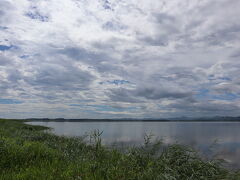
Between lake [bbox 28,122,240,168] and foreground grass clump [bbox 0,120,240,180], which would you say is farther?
lake [bbox 28,122,240,168]

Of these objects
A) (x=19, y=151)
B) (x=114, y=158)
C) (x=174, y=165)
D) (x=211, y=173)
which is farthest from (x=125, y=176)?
(x=19, y=151)

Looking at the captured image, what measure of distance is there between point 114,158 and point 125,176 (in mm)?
2975

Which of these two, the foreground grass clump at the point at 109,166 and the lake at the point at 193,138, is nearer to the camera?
the foreground grass clump at the point at 109,166

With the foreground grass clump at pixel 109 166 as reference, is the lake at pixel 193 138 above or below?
below

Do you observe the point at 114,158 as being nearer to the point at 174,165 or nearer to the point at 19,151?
the point at 174,165

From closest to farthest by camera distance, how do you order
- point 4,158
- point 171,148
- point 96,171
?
1. point 96,171
2. point 4,158
3. point 171,148

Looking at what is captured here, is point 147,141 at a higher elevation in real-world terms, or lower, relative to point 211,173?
higher

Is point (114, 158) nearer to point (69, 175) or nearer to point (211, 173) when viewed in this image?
point (69, 175)

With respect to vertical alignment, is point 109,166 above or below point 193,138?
above

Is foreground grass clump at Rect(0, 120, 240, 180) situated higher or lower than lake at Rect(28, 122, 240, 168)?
higher

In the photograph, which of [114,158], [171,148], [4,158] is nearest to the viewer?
[4,158]

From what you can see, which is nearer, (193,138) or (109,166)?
(109,166)

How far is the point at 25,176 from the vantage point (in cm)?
593

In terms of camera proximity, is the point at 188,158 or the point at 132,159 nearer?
the point at 132,159
